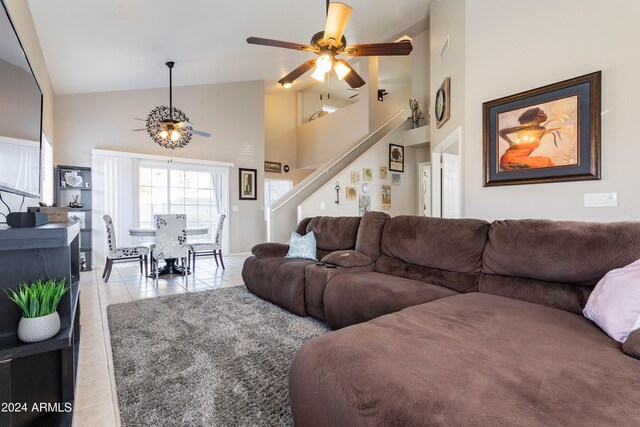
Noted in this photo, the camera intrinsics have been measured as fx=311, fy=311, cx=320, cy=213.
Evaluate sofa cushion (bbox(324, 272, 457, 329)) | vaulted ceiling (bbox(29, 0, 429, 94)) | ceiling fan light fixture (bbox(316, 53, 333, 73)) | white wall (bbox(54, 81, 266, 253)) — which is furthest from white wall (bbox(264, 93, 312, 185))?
sofa cushion (bbox(324, 272, 457, 329))

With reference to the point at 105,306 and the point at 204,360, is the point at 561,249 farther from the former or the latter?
the point at 105,306

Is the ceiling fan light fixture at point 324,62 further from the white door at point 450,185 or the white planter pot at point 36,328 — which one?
the white planter pot at point 36,328

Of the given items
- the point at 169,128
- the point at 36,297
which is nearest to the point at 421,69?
the point at 169,128

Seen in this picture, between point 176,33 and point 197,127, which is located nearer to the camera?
point 176,33

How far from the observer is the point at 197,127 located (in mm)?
6625

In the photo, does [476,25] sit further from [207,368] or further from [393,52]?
[207,368]

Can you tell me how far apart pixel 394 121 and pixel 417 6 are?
2655mm

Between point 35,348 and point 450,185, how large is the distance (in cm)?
495

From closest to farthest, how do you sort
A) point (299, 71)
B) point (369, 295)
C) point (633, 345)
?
point (633, 345) < point (369, 295) < point (299, 71)

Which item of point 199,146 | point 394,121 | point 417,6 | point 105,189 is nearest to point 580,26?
point 417,6

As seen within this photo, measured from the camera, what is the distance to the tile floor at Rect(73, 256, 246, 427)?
A: 64.0 inches

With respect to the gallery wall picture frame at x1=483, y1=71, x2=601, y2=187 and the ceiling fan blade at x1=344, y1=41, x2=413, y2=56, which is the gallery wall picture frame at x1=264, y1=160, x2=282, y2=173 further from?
the gallery wall picture frame at x1=483, y1=71, x2=601, y2=187

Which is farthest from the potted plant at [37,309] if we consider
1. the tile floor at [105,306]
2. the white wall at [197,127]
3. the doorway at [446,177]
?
the white wall at [197,127]

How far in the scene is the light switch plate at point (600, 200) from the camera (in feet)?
8.61
